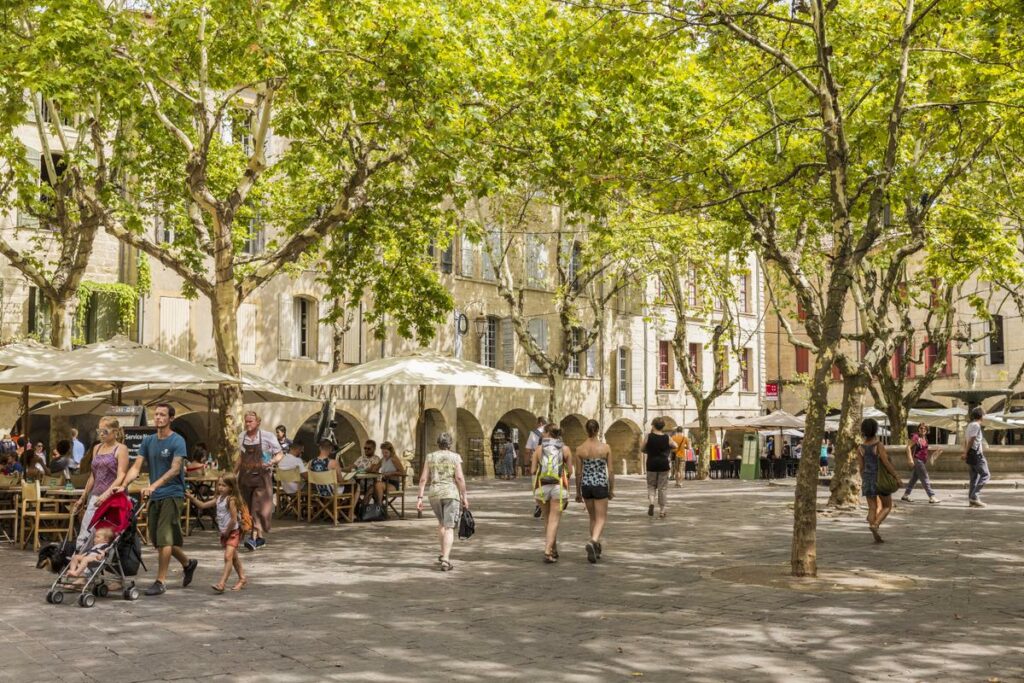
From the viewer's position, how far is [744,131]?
19.9m

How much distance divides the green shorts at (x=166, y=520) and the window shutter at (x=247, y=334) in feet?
67.3

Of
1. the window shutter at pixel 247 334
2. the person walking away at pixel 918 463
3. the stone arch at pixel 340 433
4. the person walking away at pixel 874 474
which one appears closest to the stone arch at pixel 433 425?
the stone arch at pixel 340 433

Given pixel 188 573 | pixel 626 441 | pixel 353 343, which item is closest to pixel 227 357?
pixel 188 573

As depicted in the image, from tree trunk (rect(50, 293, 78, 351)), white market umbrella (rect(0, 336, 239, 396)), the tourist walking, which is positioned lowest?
the tourist walking

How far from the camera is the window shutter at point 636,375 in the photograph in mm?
44688

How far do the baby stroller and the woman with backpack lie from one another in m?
4.58

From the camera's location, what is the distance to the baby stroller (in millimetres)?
9898

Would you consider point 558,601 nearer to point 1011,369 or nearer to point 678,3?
point 678,3

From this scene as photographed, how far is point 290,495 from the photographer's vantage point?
61.6 ft

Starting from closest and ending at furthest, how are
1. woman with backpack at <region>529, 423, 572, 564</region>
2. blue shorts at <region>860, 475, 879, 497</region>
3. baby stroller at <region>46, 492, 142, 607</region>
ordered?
baby stroller at <region>46, 492, 142, 607</region> → woman with backpack at <region>529, 423, 572, 564</region> → blue shorts at <region>860, 475, 879, 497</region>

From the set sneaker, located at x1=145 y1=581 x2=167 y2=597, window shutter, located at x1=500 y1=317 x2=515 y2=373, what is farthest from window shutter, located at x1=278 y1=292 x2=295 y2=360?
sneaker, located at x1=145 y1=581 x2=167 y2=597

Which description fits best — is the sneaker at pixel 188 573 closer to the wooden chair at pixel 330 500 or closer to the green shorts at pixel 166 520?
the green shorts at pixel 166 520

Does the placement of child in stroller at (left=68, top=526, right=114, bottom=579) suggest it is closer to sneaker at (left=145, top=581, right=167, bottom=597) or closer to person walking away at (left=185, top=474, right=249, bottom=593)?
sneaker at (left=145, top=581, right=167, bottom=597)

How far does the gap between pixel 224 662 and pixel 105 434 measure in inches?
148
